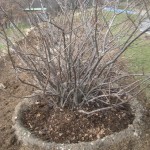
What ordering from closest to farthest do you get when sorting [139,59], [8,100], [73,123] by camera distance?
1. [73,123]
2. [8,100]
3. [139,59]

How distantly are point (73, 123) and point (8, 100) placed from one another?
1.30m

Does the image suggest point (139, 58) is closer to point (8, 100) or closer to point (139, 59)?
point (139, 59)

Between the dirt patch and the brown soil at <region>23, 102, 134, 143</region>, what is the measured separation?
23cm

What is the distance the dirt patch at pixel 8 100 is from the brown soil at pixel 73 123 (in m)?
0.23

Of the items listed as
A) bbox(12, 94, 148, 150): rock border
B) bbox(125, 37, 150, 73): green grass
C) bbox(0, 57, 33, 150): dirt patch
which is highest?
bbox(12, 94, 148, 150): rock border

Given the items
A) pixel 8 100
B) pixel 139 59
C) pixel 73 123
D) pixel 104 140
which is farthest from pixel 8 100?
pixel 139 59

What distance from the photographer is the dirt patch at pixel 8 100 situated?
3.87m

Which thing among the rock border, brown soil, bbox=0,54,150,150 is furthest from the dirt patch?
the rock border

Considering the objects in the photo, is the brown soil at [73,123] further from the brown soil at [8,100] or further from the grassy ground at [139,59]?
the grassy ground at [139,59]

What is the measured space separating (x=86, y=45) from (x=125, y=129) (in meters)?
1.04

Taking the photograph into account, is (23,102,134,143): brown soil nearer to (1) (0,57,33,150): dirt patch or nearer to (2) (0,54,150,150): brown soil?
(2) (0,54,150,150): brown soil

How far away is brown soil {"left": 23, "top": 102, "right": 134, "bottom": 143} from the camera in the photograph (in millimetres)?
3709

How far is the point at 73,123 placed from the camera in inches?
151

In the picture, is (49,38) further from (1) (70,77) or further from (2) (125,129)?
(2) (125,129)
